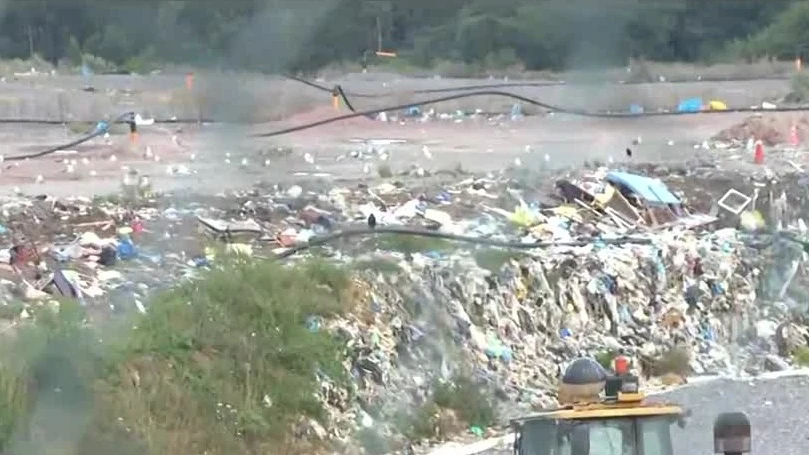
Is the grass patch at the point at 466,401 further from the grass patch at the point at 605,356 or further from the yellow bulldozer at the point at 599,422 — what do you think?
the yellow bulldozer at the point at 599,422

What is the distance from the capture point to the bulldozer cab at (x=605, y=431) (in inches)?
180

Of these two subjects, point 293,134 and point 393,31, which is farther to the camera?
point 293,134

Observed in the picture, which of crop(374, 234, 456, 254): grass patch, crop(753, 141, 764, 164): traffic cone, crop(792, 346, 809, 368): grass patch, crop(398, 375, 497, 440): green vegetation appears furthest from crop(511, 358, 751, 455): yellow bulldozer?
crop(753, 141, 764, 164): traffic cone

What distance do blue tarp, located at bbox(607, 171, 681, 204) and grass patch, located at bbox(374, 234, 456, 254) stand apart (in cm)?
335

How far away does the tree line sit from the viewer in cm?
176

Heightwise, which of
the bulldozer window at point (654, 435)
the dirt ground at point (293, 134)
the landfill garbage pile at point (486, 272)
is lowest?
the landfill garbage pile at point (486, 272)

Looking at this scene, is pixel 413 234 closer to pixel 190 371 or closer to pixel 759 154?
pixel 190 371

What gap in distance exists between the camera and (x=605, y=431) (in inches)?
182

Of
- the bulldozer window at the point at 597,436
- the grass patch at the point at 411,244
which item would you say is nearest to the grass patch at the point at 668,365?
the grass patch at the point at 411,244

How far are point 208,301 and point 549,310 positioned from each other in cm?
349

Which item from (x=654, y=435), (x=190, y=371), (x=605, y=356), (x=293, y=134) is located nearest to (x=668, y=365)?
(x=605, y=356)

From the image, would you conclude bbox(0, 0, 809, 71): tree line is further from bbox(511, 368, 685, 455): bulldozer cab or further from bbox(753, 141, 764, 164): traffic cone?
bbox(753, 141, 764, 164): traffic cone

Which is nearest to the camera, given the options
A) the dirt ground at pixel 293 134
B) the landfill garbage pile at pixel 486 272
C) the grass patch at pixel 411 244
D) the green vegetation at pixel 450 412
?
the dirt ground at pixel 293 134

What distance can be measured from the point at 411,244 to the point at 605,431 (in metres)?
5.52
